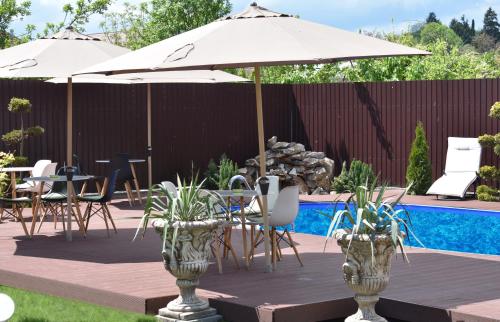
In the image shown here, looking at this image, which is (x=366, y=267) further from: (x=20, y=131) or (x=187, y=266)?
(x=20, y=131)

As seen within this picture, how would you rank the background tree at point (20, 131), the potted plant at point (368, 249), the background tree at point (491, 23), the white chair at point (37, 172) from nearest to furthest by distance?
the potted plant at point (368, 249) → the white chair at point (37, 172) → the background tree at point (20, 131) → the background tree at point (491, 23)

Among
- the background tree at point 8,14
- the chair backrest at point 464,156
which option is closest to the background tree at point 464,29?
the background tree at point 8,14

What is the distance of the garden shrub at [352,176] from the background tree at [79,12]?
13.3m

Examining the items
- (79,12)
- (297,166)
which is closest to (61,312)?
(297,166)

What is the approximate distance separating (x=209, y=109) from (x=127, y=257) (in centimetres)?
924

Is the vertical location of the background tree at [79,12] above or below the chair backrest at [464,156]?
above

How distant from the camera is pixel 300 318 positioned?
6.86 metres

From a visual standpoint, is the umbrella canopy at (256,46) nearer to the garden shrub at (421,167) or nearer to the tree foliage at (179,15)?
the garden shrub at (421,167)

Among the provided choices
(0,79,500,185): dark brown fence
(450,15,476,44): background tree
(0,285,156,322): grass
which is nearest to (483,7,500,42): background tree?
(450,15,476,44): background tree

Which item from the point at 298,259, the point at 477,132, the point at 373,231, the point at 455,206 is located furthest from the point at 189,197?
the point at 477,132

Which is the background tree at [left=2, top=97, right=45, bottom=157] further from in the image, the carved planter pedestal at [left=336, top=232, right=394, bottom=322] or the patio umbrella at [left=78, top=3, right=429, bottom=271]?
the carved planter pedestal at [left=336, top=232, right=394, bottom=322]

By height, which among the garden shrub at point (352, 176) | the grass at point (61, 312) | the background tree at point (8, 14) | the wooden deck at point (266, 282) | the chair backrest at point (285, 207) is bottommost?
the grass at point (61, 312)

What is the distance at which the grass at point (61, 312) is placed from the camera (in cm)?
705

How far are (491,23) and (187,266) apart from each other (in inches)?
4473
